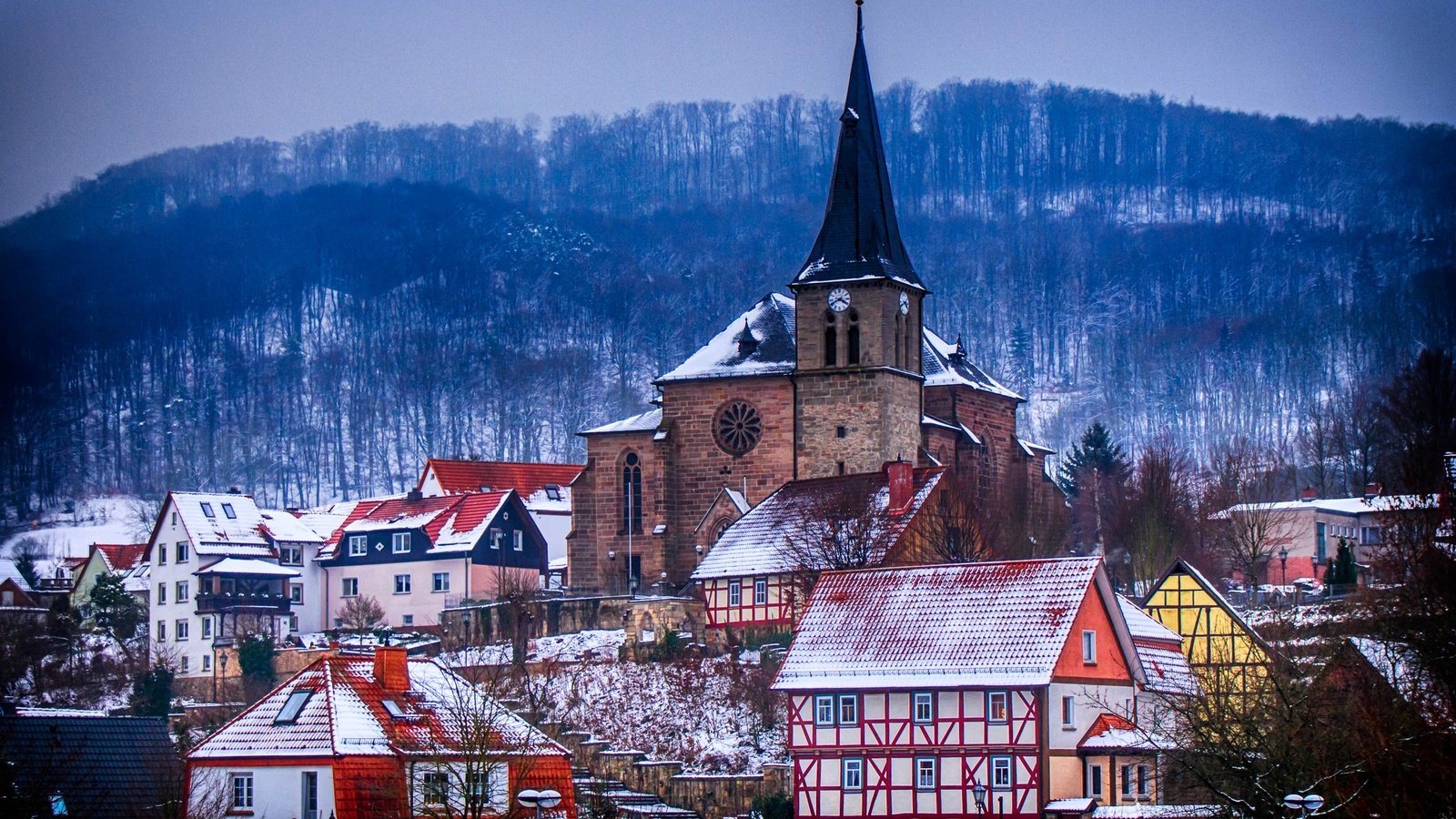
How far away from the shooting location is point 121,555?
387 ft

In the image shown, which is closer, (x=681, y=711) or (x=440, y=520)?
(x=681, y=711)

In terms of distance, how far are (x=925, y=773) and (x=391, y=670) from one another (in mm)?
11391

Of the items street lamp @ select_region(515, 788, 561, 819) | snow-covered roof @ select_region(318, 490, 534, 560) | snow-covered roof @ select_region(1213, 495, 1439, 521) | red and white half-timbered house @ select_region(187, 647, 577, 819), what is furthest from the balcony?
street lamp @ select_region(515, 788, 561, 819)

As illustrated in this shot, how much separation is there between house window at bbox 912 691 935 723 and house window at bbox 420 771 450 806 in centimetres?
1104

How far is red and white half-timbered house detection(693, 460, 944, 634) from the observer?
7375 cm

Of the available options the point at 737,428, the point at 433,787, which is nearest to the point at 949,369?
the point at 737,428

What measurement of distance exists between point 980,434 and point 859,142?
11.6m

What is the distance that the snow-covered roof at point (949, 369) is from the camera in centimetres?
9094

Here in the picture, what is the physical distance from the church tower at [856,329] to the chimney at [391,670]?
101 feet

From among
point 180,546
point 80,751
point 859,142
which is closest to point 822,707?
point 80,751

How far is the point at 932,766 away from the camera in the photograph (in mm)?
56688

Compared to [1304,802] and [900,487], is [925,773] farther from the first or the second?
[1304,802]

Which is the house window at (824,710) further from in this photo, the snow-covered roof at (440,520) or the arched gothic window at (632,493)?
the snow-covered roof at (440,520)

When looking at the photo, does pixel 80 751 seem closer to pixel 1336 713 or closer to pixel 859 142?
pixel 1336 713
